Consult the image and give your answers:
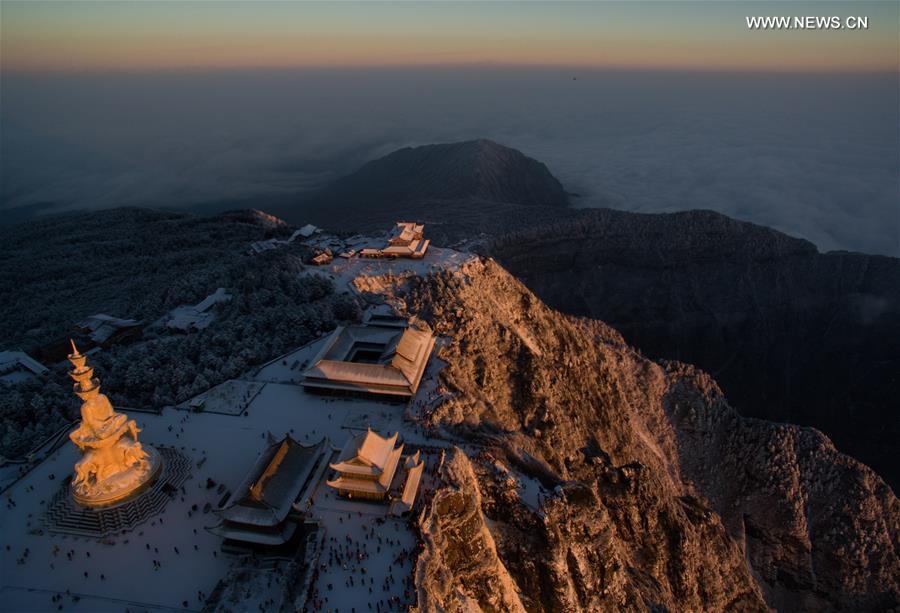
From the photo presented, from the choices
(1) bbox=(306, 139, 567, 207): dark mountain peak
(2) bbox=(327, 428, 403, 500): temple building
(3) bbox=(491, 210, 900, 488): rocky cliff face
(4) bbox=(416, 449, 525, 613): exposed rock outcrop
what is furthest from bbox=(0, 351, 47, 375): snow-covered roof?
(1) bbox=(306, 139, 567, 207): dark mountain peak

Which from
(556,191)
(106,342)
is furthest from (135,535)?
(556,191)

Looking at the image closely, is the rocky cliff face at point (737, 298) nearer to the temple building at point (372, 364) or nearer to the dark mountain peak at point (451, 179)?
the dark mountain peak at point (451, 179)

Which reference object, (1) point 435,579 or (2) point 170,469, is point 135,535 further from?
(1) point 435,579

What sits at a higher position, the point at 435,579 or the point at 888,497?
the point at 435,579

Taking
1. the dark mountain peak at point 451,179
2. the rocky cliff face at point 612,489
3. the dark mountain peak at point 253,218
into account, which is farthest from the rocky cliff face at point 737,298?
the dark mountain peak at point 451,179

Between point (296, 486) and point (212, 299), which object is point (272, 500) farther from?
point (212, 299)
